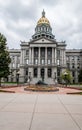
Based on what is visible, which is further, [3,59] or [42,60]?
[42,60]

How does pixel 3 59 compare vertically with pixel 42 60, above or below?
below

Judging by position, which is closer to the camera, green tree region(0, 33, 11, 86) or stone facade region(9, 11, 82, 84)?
green tree region(0, 33, 11, 86)

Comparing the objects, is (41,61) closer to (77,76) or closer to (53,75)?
(53,75)

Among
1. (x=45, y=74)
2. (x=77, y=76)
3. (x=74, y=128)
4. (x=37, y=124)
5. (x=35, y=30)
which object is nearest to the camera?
(x=74, y=128)

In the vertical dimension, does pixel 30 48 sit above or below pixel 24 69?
above

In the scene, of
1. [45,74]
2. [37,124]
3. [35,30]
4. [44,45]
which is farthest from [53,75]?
[37,124]

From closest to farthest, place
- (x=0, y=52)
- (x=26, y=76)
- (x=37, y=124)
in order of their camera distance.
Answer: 1. (x=37, y=124)
2. (x=0, y=52)
3. (x=26, y=76)

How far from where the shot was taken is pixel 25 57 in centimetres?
8994

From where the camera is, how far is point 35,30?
105m

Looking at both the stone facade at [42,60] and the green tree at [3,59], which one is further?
the stone facade at [42,60]

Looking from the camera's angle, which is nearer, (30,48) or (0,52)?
(0,52)

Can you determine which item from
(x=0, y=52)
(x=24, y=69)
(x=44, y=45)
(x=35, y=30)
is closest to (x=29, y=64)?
(x=24, y=69)

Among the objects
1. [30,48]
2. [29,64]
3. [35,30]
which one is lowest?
[29,64]

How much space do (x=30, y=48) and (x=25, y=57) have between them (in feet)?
20.2
